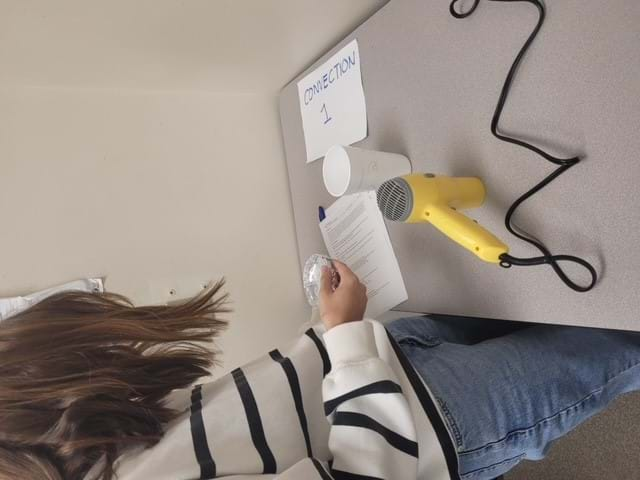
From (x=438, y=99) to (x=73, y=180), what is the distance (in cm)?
58

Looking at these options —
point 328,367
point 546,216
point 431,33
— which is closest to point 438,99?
point 431,33

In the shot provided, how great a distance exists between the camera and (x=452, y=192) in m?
0.57

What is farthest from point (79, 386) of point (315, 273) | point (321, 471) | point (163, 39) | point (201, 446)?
point (163, 39)

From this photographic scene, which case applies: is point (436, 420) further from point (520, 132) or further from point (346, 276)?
point (520, 132)

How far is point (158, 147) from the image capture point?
0.87 metres

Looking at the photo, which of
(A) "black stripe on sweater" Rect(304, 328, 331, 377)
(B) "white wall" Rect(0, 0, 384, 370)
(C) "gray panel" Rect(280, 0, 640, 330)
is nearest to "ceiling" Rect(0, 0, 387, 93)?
(B) "white wall" Rect(0, 0, 384, 370)

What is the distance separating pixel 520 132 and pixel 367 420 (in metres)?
0.35

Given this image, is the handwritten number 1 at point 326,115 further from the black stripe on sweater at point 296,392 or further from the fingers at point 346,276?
the black stripe on sweater at point 296,392

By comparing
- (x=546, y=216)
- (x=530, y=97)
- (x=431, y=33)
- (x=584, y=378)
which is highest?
(x=431, y=33)

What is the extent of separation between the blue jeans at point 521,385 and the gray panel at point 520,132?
0.25 ft

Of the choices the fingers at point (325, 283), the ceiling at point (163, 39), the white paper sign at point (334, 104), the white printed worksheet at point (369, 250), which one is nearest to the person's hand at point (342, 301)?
the fingers at point (325, 283)

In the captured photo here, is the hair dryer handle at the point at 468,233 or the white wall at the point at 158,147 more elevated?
the white wall at the point at 158,147

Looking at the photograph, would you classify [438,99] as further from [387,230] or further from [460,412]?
[460,412]

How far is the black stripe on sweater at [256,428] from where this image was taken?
0.54 m
